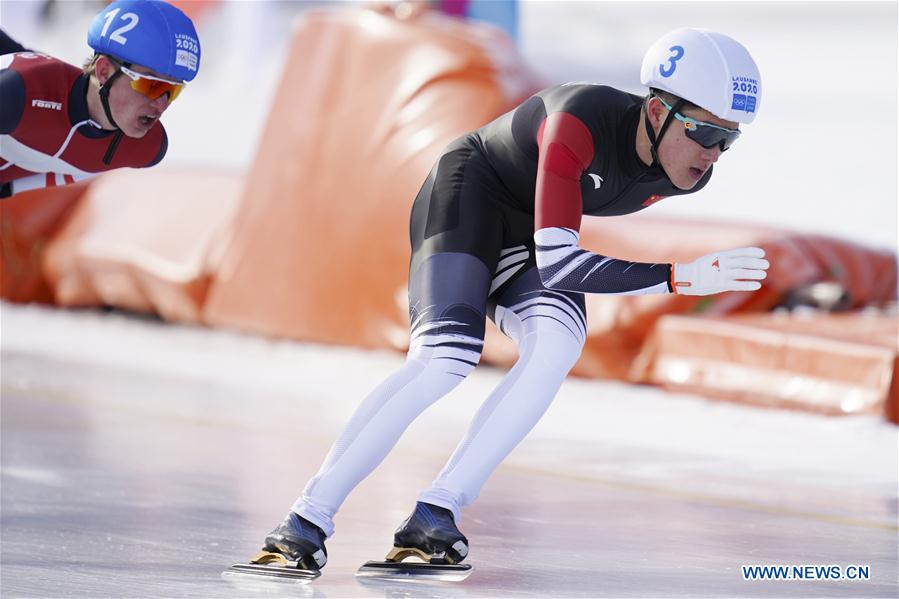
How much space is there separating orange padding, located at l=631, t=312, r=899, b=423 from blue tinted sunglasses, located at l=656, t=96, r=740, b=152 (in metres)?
3.26

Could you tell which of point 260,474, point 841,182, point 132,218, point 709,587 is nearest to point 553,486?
point 260,474

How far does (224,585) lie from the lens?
317 centimetres

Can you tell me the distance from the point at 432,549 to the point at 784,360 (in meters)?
3.70

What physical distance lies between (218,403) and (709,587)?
11.9 ft

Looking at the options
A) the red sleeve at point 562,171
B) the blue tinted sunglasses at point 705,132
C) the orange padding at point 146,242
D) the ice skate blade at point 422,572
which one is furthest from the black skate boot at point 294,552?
the orange padding at point 146,242

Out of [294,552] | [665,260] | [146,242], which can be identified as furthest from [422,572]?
[146,242]

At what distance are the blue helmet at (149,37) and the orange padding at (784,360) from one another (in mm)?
3785

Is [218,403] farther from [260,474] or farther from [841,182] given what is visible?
[841,182]

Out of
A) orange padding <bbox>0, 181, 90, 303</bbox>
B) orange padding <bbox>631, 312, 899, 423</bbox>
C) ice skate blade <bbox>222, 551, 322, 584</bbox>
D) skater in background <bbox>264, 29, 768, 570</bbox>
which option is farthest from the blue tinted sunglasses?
orange padding <bbox>0, 181, 90, 303</bbox>

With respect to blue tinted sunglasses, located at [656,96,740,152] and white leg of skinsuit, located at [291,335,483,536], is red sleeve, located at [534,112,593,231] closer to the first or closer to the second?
blue tinted sunglasses, located at [656,96,740,152]

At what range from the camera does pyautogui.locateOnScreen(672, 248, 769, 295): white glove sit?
9.77 ft

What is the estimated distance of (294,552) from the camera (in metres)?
3.19

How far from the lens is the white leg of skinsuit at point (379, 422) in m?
3.20

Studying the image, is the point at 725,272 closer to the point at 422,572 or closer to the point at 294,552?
the point at 422,572
